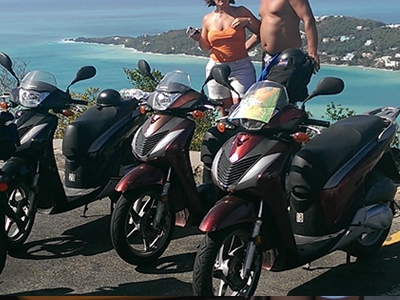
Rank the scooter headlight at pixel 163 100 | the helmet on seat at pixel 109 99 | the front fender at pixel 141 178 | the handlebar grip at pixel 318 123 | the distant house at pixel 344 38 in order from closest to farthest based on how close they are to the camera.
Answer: the handlebar grip at pixel 318 123, the front fender at pixel 141 178, the scooter headlight at pixel 163 100, the distant house at pixel 344 38, the helmet on seat at pixel 109 99

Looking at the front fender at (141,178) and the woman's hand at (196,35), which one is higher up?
the woman's hand at (196,35)

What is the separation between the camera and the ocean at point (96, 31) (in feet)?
13.7

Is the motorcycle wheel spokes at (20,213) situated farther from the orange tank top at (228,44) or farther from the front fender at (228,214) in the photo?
the orange tank top at (228,44)

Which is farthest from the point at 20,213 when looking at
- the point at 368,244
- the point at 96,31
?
the point at 368,244

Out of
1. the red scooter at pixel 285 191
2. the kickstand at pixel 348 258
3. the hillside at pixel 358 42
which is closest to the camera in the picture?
the red scooter at pixel 285 191

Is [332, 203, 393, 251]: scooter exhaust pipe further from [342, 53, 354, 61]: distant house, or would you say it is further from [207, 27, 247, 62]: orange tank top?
[207, 27, 247, 62]: orange tank top

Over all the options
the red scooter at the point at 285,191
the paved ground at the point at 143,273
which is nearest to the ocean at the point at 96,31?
the red scooter at the point at 285,191

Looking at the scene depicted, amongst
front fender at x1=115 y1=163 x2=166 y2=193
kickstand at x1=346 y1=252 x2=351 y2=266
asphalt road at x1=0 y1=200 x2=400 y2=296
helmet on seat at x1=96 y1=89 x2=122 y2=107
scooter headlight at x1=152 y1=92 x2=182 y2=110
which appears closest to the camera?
asphalt road at x1=0 y1=200 x2=400 y2=296

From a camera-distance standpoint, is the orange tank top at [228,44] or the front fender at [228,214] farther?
the orange tank top at [228,44]

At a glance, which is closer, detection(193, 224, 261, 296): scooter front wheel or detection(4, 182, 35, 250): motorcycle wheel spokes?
detection(193, 224, 261, 296): scooter front wheel

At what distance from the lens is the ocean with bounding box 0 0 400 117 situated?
4.18m

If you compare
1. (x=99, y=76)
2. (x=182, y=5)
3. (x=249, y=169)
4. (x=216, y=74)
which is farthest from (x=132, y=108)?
(x=249, y=169)

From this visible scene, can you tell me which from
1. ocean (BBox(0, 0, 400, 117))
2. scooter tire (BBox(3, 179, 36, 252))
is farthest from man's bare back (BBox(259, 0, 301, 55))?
scooter tire (BBox(3, 179, 36, 252))

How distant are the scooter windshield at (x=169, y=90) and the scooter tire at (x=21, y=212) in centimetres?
88
